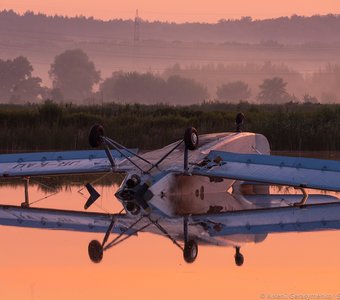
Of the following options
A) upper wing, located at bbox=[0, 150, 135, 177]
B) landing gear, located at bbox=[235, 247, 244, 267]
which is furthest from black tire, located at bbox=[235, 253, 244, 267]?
upper wing, located at bbox=[0, 150, 135, 177]

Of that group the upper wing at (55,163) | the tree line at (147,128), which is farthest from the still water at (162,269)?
the tree line at (147,128)

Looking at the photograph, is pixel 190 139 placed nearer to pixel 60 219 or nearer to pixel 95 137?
pixel 95 137

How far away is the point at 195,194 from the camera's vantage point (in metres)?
19.8

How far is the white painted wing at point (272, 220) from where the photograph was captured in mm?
14836

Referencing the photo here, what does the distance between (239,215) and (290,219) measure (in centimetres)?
82

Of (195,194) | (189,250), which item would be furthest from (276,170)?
(189,250)

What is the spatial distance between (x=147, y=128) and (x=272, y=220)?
2151cm

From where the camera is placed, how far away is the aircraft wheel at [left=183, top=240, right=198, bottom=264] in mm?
12180

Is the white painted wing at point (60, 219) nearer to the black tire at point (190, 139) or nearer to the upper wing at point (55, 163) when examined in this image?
the black tire at point (190, 139)

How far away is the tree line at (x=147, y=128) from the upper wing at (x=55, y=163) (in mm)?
11862

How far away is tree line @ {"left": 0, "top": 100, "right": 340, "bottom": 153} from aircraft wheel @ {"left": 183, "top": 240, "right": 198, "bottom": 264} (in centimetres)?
2023

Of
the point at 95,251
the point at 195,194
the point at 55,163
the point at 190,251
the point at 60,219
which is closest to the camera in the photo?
the point at 190,251

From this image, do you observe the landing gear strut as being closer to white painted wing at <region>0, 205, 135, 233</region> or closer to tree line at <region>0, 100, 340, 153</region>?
white painted wing at <region>0, 205, 135, 233</region>

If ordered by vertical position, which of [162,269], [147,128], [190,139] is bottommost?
[162,269]
